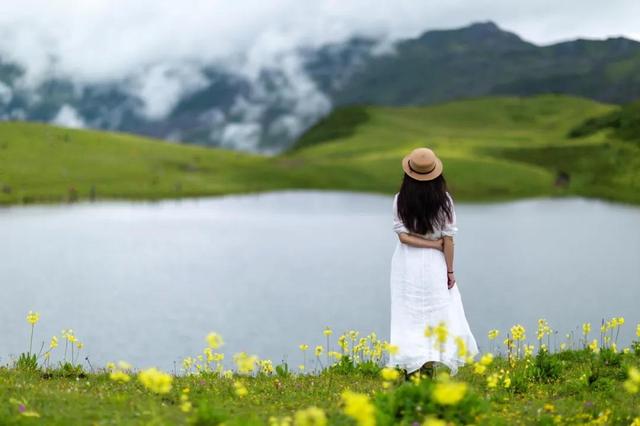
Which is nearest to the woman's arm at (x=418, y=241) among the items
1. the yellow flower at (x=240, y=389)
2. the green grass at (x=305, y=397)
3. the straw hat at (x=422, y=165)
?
the straw hat at (x=422, y=165)

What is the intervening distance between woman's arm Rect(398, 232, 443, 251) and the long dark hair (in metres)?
0.13

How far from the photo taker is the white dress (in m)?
13.3

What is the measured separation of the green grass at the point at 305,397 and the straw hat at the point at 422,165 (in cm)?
385

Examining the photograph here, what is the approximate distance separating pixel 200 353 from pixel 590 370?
18.1 m

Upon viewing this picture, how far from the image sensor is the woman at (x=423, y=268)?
13.2m

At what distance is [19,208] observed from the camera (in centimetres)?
10819

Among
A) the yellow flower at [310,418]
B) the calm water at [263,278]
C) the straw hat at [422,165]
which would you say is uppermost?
the straw hat at [422,165]

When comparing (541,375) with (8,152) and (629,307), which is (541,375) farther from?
(8,152)

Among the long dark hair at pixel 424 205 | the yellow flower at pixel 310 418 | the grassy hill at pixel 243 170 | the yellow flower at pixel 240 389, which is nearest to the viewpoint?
the yellow flower at pixel 310 418

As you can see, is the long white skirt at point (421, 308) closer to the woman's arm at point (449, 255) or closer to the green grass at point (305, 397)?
the woman's arm at point (449, 255)

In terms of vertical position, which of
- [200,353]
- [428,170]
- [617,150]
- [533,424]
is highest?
[617,150]

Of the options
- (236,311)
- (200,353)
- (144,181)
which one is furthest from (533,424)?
(144,181)

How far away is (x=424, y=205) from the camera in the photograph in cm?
1326

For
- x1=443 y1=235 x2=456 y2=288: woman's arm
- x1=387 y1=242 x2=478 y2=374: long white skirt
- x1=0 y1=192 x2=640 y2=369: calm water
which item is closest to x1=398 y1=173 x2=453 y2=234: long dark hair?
x1=443 y1=235 x2=456 y2=288: woman's arm
